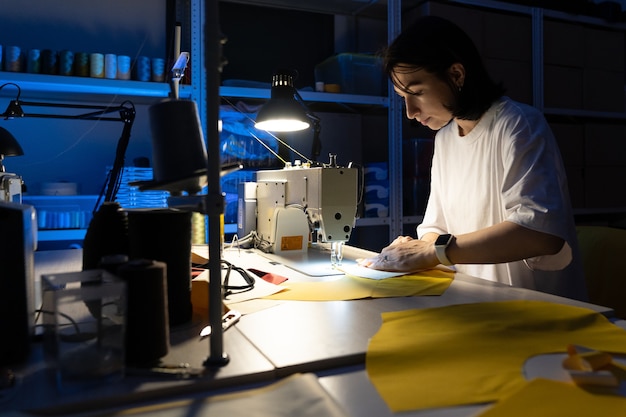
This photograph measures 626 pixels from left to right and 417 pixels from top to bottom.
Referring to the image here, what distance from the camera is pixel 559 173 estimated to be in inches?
52.0

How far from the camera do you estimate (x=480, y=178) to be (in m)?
1.50

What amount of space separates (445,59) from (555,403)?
1090mm

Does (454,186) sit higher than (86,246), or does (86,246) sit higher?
(454,186)

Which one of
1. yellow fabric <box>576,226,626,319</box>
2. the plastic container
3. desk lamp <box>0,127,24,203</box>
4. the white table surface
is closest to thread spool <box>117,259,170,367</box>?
the white table surface

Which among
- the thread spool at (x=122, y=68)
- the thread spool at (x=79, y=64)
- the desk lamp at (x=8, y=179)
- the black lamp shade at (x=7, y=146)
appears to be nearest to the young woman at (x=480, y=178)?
the desk lamp at (x=8, y=179)

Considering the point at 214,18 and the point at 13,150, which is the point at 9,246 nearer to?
the point at 214,18

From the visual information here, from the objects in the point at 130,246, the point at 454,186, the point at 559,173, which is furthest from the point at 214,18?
the point at 454,186

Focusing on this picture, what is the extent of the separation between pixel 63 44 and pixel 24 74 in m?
0.47

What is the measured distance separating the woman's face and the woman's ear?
0.09 ft

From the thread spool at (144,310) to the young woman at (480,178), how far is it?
2.33 feet

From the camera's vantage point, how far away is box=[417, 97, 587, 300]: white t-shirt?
122cm

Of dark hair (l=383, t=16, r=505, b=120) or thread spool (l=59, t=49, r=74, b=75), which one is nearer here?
dark hair (l=383, t=16, r=505, b=120)

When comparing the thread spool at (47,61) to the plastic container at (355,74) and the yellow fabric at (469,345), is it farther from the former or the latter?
the yellow fabric at (469,345)

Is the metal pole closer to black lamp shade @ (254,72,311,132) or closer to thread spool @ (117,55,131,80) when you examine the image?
black lamp shade @ (254,72,311,132)
